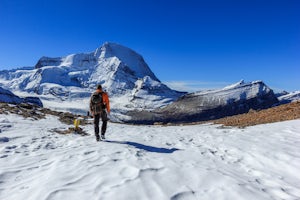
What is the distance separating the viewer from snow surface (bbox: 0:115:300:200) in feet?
17.7

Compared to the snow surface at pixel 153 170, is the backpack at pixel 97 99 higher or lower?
higher

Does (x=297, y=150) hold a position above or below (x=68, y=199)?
above

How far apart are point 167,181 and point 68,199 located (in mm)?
2208

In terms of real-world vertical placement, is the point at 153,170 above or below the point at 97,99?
below

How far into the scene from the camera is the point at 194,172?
6719mm

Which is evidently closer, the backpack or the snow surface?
the snow surface

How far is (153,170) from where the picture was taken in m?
6.71

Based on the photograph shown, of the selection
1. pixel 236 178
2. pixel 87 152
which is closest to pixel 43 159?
pixel 87 152

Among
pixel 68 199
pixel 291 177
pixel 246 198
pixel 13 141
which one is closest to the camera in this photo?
pixel 68 199

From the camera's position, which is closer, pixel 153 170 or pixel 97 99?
pixel 153 170

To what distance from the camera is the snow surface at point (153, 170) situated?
17.7 ft

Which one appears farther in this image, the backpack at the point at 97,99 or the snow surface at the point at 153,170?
the backpack at the point at 97,99

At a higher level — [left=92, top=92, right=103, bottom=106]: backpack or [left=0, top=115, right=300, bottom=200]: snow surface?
[left=92, top=92, right=103, bottom=106]: backpack

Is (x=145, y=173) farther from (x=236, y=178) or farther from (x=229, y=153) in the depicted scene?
(x=229, y=153)
